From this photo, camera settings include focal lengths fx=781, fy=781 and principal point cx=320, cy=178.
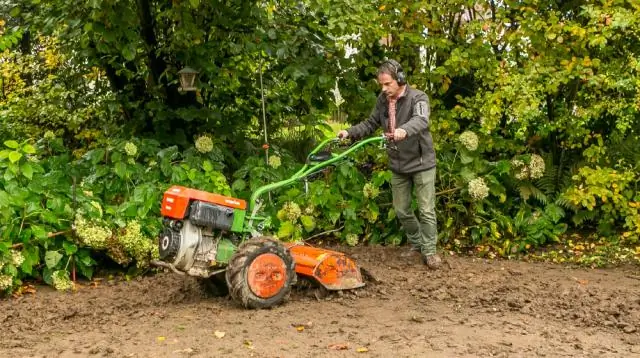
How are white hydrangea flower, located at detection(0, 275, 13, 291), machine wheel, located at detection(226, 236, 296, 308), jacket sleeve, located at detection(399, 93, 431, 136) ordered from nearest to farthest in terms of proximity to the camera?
machine wheel, located at detection(226, 236, 296, 308), white hydrangea flower, located at detection(0, 275, 13, 291), jacket sleeve, located at detection(399, 93, 431, 136)

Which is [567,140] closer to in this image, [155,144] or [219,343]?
[155,144]

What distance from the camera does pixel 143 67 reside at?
8945 millimetres

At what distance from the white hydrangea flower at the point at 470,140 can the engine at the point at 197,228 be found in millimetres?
2617

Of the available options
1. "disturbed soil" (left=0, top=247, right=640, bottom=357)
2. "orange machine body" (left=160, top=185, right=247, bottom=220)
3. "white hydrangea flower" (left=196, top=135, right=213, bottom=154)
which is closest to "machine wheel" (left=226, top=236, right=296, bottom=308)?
"disturbed soil" (left=0, top=247, right=640, bottom=357)

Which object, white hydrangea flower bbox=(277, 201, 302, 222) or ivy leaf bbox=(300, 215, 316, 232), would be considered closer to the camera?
white hydrangea flower bbox=(277, 201, 302, 222)

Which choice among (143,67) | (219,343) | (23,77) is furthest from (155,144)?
(23,77)

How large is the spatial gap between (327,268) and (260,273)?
22.7 inches

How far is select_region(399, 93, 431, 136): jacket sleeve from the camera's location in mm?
5898

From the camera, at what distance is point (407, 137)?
20.9 ft

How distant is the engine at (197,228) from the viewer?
5.18 meters

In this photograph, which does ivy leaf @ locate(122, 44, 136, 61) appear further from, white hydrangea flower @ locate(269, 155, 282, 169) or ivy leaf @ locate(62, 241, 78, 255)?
ivy leaf @ locate(62, 241, 78, 255)

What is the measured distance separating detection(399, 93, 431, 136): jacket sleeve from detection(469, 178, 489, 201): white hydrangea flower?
3.71 feet

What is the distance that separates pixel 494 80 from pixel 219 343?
3.93 m

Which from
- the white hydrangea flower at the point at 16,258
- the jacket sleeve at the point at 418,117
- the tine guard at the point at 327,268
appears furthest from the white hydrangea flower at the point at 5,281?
the jacket sleeve at the point at 418,117
